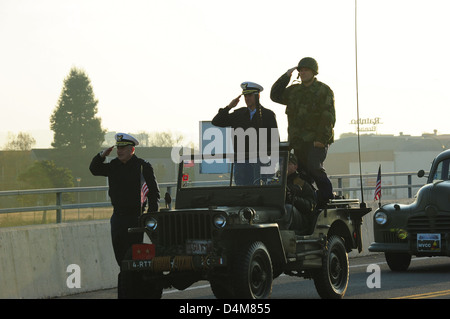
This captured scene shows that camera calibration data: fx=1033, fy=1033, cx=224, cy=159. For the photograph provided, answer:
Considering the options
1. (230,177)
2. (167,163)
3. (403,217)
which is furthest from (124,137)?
(167,163)

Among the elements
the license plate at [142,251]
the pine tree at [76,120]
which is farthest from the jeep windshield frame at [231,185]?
the pine tree at [76,120]

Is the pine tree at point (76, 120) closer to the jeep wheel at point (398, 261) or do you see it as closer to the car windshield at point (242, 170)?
the jeep wheel at point (398, 261)

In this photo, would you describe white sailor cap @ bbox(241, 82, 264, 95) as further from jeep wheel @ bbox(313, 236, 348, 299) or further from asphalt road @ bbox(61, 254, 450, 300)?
asphalt road @ bbox(61, 254, 450, 300)

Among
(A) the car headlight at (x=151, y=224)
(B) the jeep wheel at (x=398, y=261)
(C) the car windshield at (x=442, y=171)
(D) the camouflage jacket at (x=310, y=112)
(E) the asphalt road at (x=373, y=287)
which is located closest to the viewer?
(A) the car headlight at (x=151, y=224)

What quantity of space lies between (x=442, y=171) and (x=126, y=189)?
274 inches

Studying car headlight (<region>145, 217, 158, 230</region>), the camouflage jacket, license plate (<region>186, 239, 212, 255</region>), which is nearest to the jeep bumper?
license plate (<region>186, 239, 212, 255</region>)

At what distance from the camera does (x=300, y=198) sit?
1197 cm

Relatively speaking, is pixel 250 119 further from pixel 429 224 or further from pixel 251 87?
pixel 429 224

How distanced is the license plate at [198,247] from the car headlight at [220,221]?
191 millimetres

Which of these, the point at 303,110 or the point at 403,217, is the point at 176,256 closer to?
the point at 303,110

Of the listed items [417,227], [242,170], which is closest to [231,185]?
[242,170]

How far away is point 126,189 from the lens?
11.9 m

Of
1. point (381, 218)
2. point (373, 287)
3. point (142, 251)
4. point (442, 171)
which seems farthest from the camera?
point (442, 171)

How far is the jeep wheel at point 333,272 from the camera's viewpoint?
39.9ft
